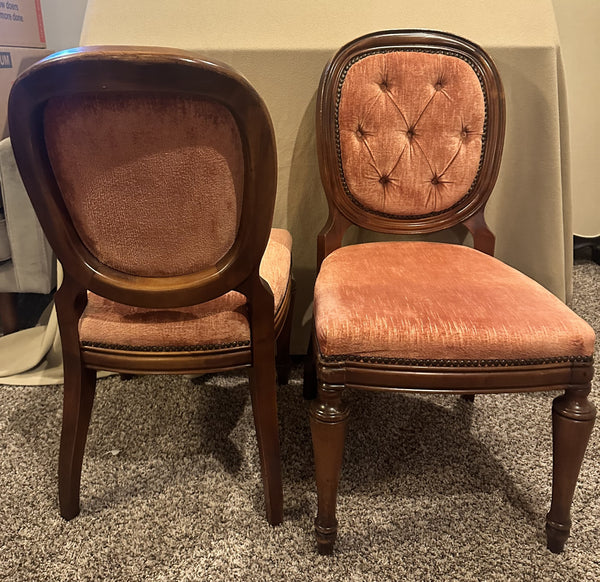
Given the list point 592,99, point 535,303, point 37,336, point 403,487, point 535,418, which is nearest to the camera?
point 535,303

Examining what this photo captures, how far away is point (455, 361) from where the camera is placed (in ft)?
2.95

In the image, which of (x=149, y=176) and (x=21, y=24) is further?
(x=21, y=24)

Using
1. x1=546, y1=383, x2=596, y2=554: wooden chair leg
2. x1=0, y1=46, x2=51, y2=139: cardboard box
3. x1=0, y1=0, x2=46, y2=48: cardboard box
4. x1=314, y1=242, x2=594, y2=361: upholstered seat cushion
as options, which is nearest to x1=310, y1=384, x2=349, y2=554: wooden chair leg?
x1=314, y1=242, x2=594, y2=361: upholstered seat cushion

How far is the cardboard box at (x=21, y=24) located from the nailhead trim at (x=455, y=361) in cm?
188

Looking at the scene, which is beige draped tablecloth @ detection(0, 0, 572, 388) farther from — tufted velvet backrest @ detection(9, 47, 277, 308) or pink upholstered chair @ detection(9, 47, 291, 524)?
tufted velvet backrest @ detection(9, 47, 277, 308)

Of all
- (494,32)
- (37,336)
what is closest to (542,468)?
(494,32)

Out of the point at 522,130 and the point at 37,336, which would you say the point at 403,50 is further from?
the point at 37,336

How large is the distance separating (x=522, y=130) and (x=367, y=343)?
94 cm

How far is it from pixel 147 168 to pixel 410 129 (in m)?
0.76

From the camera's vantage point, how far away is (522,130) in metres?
1.46

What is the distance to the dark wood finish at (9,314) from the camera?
1.80 m

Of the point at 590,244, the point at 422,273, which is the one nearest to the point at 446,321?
the point at 422,273

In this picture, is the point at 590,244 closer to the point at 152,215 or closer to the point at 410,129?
the point at 410,129

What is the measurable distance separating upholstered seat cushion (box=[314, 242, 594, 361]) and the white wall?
2.22 metres
